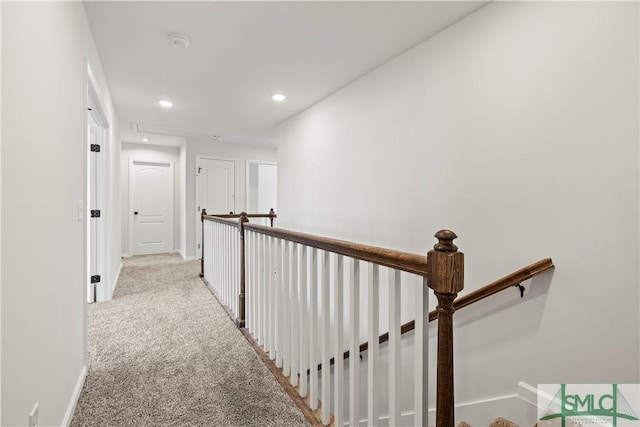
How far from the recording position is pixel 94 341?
2357 millimetres

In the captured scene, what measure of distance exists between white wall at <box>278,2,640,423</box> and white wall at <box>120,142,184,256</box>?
5132 mm

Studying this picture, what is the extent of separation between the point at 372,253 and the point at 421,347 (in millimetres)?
348

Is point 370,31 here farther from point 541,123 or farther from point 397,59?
point 541,123

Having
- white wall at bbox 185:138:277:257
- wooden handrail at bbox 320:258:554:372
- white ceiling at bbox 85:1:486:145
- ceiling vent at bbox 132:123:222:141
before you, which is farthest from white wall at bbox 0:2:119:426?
white wall at bbox 185:138:277:257

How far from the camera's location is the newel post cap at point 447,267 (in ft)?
2.79

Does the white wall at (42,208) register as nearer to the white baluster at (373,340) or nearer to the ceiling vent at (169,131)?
the white baluster at (373,340)

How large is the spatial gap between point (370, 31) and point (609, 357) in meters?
2.38

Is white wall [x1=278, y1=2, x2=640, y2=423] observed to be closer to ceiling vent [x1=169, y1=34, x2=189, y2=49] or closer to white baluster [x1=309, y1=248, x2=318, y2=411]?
white baluster [x1=309, y1=248, x2=318, y2=411]

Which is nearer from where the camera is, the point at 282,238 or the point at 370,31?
the point at 282,238

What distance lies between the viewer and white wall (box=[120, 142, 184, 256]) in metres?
6.09

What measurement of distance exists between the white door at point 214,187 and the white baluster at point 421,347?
559 centimetres

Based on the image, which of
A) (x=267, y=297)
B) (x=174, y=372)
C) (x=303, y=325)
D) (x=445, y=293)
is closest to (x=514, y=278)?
(x=445, y=293)

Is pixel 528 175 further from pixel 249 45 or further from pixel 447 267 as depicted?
pixel 249 45

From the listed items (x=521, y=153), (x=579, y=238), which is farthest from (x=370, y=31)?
(x=579, y=238)
